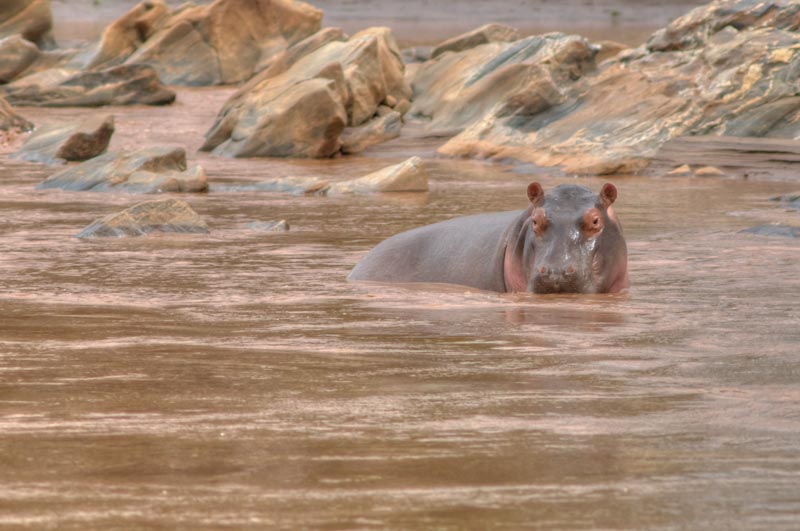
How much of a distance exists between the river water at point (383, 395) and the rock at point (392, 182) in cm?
399

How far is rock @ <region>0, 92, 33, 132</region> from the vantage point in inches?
792

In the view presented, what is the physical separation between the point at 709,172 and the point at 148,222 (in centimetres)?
674

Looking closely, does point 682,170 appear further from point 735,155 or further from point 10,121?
point 10,121

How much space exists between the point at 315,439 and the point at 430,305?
118 inches

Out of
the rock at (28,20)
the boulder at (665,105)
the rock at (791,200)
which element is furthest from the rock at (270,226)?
the rock at (28,20)

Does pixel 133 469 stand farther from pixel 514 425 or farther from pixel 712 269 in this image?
pixel 712 269

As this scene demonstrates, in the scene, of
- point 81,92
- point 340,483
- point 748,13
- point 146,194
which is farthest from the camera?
point 81,92

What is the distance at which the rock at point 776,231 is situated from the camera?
32.2ft

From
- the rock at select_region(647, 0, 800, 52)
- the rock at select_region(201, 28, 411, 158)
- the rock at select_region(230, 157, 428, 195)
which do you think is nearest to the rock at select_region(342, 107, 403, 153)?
the rock at select_region(201, 28, 411, 158)

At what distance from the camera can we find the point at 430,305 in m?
7.22

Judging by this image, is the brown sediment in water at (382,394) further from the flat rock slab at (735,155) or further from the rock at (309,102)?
the rock at (309,102)

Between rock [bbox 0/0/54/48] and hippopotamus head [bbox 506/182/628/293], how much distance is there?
25799 millimetres

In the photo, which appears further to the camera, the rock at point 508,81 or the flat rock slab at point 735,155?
the rock at point 508,81

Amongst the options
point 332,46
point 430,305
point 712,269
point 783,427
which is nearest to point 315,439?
point 783,427
